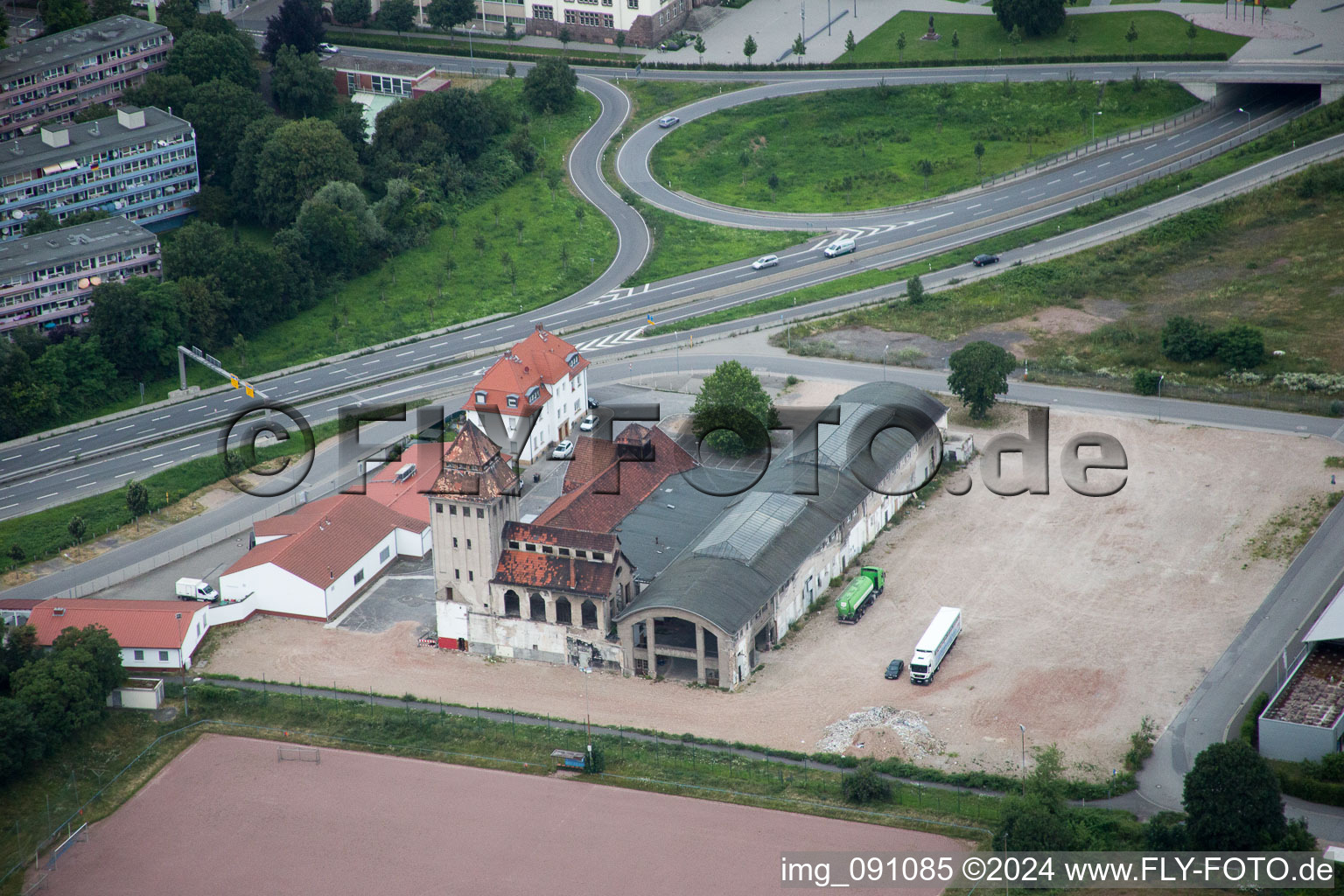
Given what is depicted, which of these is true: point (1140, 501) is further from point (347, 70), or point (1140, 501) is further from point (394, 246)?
point (347, 70)

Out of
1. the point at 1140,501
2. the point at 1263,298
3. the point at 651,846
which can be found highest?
the point at 1263,298

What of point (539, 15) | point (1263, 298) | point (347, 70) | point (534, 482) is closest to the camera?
point (534, 482)

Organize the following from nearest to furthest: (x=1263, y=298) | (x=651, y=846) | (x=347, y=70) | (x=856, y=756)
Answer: (x=651, y=846) → (x=856, y=756) → (x=1263, y=298) → (x=347, y=70)

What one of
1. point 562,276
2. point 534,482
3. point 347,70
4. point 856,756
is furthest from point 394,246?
point 856,756

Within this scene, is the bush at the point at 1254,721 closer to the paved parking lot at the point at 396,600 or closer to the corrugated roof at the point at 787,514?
the corrugated roof at the point at 787,514

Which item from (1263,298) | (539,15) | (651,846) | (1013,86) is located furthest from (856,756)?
(539,15)

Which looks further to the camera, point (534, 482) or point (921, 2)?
point (921, 2)

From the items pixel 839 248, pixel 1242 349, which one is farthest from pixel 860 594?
pixel 839 248

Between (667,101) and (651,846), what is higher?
(667,101)
